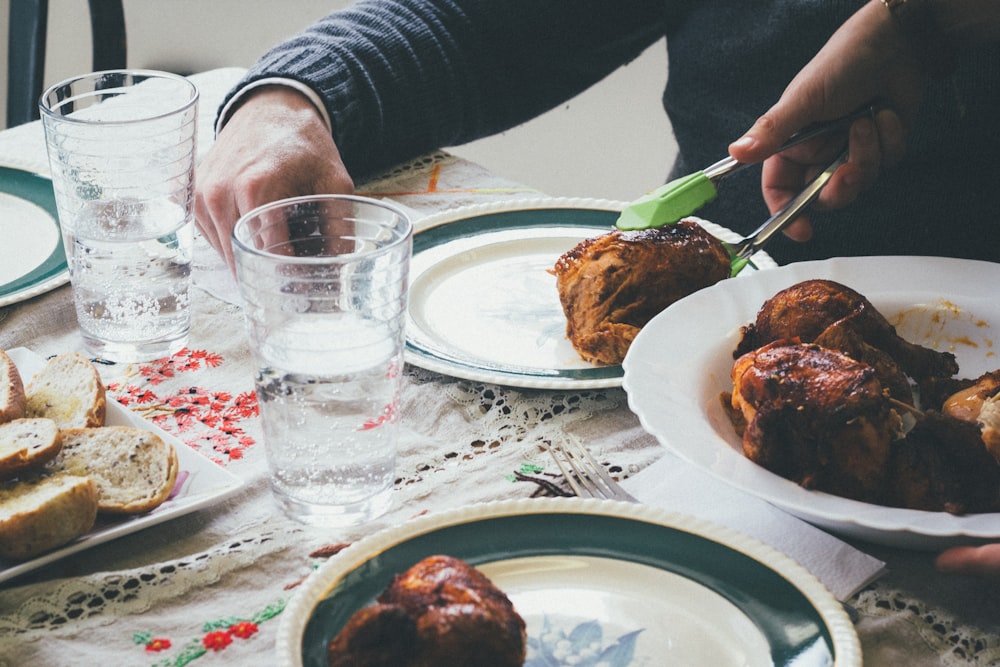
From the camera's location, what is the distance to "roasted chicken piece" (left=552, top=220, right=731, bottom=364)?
1112 mm

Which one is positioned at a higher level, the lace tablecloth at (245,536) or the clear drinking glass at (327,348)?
the clear drinking glass at (327,348)

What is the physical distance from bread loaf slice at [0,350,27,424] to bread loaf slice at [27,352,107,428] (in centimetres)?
2

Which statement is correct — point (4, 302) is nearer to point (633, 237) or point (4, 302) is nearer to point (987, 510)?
point (633, 237)

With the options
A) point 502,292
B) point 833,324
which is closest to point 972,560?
point 833,324

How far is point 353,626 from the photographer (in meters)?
0.62

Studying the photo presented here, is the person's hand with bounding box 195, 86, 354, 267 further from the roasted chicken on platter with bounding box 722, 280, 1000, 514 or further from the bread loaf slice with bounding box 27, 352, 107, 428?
the roasted chicken on platter with bounding box 722, 280, 1000, 514

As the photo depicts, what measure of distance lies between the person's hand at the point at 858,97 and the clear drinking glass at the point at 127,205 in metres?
0.66

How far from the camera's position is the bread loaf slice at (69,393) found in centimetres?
94

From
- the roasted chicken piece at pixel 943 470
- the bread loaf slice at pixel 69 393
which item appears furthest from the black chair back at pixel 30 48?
the roasted chicken piece at pixel 943 470

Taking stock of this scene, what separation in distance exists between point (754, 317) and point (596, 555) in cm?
40

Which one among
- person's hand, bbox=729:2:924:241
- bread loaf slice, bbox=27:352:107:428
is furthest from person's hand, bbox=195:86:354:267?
person's hand, bbox=729:2:924:241

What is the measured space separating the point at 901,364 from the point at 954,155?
25.6 inches

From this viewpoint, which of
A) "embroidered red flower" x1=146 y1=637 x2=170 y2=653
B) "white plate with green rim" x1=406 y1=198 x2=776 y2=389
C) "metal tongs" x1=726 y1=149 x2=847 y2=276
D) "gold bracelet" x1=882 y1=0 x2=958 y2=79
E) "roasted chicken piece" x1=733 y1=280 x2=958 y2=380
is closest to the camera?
"embroidered red flower" x1=146 y1=637 x2=170 y2=653

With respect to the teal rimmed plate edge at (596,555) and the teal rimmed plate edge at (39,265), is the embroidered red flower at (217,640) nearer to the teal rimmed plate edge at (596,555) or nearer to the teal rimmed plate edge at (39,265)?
the teal rimmed plate edge at (596,555)
